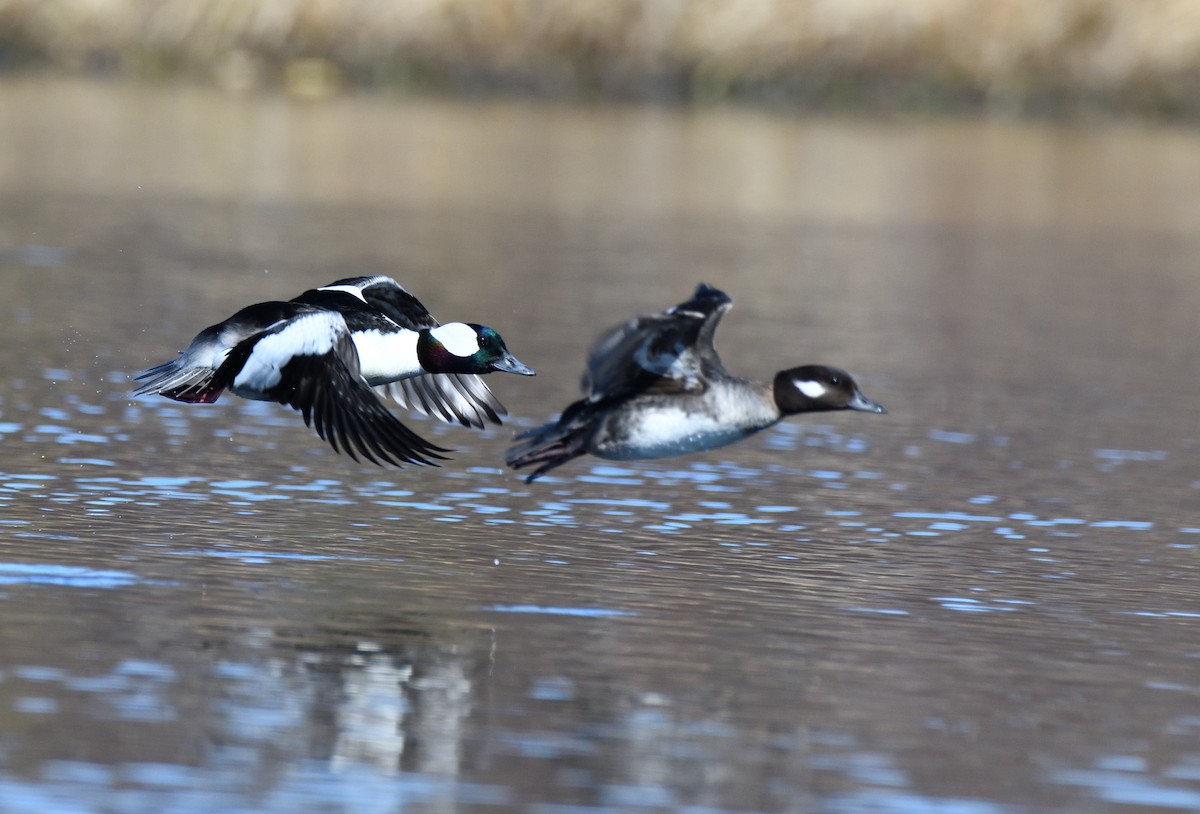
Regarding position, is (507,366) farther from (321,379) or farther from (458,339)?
(321,379)

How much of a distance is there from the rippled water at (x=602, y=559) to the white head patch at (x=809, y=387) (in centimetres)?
73

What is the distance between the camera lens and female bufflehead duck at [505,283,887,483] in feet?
30.1

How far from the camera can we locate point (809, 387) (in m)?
9.30

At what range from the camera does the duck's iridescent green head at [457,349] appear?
1002 cm

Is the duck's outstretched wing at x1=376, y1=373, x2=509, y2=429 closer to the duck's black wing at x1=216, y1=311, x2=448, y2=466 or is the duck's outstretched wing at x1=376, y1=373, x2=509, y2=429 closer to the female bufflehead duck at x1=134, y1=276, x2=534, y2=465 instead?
the female bufflehead duck at x1=134, y1=276, x2=534, y2=465

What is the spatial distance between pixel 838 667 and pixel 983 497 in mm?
3613

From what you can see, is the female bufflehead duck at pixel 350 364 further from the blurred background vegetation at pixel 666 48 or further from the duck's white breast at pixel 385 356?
the blurred background vegetation at pixel 666 48

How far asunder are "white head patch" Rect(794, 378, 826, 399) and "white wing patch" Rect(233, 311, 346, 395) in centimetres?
187

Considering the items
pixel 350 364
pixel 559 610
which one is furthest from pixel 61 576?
pixel 559 610

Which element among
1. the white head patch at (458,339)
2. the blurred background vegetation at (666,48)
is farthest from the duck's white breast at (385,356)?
the blurred background vegetation at (666,48)

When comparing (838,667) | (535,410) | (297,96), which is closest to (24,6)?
(297,96)

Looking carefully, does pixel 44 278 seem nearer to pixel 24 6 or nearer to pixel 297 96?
pixel 297 96

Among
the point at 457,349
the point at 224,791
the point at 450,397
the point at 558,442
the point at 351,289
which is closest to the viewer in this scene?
the point at 224,791

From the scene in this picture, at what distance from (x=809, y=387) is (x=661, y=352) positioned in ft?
2.07
